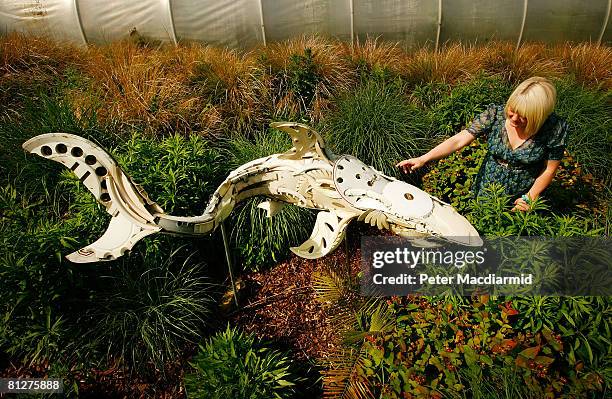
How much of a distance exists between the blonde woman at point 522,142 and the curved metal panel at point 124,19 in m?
4.74

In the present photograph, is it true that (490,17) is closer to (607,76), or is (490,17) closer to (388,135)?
(607,76)

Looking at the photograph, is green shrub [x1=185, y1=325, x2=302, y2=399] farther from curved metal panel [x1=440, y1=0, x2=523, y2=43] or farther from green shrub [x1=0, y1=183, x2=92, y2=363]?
curved metal panel [x1=440, y1=0, x2=523, y2=43]

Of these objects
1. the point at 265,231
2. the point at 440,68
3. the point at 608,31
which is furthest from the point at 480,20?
the point at 265,231

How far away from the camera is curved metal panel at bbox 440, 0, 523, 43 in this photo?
19.7 ft

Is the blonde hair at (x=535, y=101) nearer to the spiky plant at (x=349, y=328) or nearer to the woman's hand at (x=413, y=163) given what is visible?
the woman's hand at (x=413, y=163)

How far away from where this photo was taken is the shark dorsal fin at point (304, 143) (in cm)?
246

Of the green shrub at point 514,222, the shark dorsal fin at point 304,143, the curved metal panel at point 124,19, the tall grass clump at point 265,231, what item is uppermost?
the curved metal panel at point 124,19

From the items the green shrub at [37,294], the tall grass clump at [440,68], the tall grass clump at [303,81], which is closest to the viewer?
the green shrub at [37,294]

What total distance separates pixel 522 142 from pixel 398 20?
12.9ft

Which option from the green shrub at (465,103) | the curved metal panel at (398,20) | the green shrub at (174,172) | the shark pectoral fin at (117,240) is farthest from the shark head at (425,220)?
the curved metal panel at (398,20)

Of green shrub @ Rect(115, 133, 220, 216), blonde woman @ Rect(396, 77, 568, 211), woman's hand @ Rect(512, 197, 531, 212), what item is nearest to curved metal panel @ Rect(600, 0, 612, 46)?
blonde woman @ Rect(396, 77, 568, 211)

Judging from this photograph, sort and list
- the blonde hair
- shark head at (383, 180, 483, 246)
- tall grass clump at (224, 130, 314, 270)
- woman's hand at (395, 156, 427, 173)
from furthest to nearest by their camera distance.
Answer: tall grass clump at (224, 130, 314, 270), woman's hand at (395, 156, 427, 173), the blonde hair, shark head at (383, 180, 483, 246)

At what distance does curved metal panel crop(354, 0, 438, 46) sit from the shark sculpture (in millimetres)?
4211

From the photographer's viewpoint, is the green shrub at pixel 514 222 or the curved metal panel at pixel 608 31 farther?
the curved metal panel at pixel 608 31
